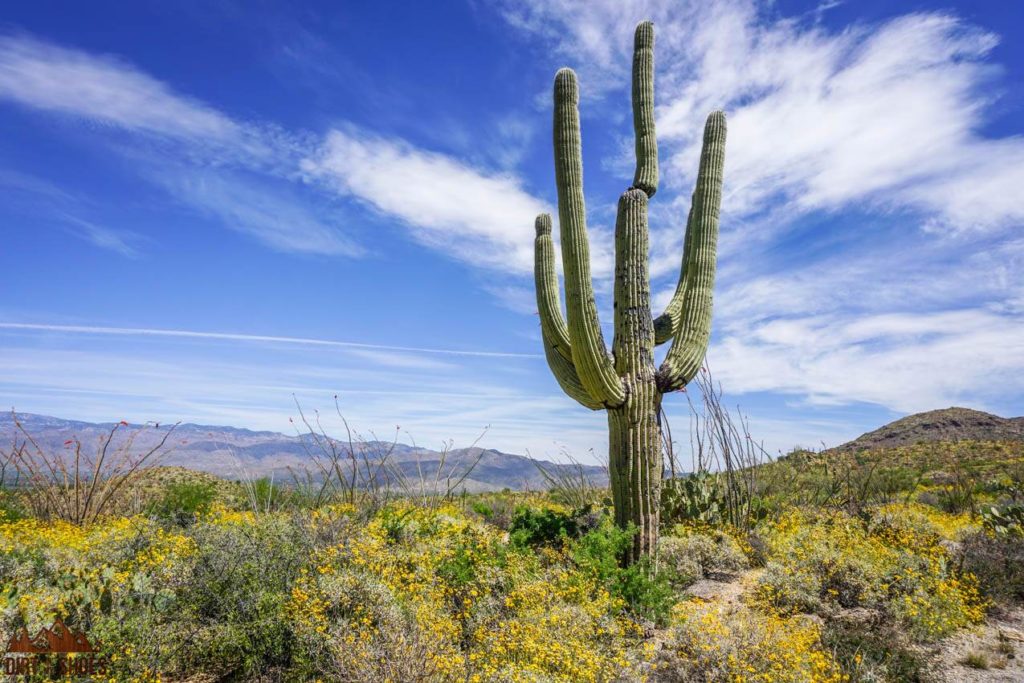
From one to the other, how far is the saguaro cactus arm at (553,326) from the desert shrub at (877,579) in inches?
113

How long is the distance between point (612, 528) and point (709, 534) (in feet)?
9.58

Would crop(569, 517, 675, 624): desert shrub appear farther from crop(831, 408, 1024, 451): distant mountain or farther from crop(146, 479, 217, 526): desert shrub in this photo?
crop(831, 408, 1024, 451): distant mountain

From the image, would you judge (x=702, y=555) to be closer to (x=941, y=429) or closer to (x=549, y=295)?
(x=549, y=295)

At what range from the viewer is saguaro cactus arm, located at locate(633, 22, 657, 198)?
8047mm

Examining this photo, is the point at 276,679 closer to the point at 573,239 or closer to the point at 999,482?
the point at 573,239

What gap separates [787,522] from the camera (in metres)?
9.20

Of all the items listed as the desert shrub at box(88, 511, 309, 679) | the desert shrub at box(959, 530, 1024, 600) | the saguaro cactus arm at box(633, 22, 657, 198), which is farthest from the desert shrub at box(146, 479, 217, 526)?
the desert shrub at box(959, 530, 1024, 600)

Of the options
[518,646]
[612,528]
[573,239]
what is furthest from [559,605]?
[573,239]

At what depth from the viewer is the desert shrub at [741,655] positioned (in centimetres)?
441

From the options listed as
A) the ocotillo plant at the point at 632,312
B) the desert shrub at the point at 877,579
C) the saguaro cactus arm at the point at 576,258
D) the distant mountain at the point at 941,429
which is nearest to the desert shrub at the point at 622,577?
the ocotillo plant at the point at 632,312

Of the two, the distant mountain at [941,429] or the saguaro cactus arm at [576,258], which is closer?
the saguaro cactus arm at [576,258]

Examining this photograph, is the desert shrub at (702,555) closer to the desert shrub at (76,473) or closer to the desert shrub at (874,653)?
the desert shrub at (874,653)

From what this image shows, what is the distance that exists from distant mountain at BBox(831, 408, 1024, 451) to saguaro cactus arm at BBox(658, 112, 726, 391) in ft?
134

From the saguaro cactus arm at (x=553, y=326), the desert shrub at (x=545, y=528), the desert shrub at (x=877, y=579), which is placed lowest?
the desert shrub at (x=877, y=579)
